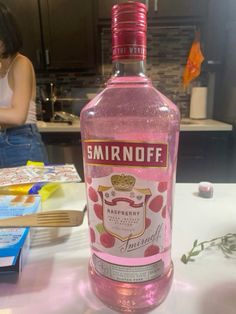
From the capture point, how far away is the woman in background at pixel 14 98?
1.01 meters

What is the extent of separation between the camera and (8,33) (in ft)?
3.31

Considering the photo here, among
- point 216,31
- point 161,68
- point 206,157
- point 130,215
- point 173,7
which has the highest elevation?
point 173,7

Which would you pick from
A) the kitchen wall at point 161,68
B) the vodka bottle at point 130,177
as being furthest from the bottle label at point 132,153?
the kitchen wall at point 161,68

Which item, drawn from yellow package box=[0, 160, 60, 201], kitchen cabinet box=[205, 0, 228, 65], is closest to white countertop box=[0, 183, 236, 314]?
yellow package box=[0, 160, 60, 201]

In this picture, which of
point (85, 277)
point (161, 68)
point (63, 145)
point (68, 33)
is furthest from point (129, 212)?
point (161, 68)

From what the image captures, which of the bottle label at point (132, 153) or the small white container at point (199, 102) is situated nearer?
the bottle label at point (132, 153)

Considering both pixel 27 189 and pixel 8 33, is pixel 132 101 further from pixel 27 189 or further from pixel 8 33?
pixel 8 33

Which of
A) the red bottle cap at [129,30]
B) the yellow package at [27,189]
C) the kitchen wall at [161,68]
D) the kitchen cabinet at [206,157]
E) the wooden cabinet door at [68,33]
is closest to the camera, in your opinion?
the red bottle cap at [129,30]

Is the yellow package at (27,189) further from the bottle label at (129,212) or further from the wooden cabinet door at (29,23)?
the wooden cabinet door at (29,23)

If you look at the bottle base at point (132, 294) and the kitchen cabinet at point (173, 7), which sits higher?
the kitchen cabinet at point (173, 7)

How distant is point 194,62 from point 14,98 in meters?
1.47

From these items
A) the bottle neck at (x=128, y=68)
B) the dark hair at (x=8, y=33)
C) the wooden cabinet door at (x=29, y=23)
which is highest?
the wooden cabinet door at (x=29, y=23)

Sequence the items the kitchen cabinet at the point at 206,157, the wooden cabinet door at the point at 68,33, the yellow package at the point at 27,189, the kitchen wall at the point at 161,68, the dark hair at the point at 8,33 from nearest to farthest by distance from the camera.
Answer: the yellow package at the point at 27,189 → the dark hair at the point at 8,33 → the kitchen cabinet at the point at 206,157 → the wooden cabinet door at the point at 68,33 → the kitchen wall at the point at 161,68

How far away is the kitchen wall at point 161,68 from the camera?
2121mm
